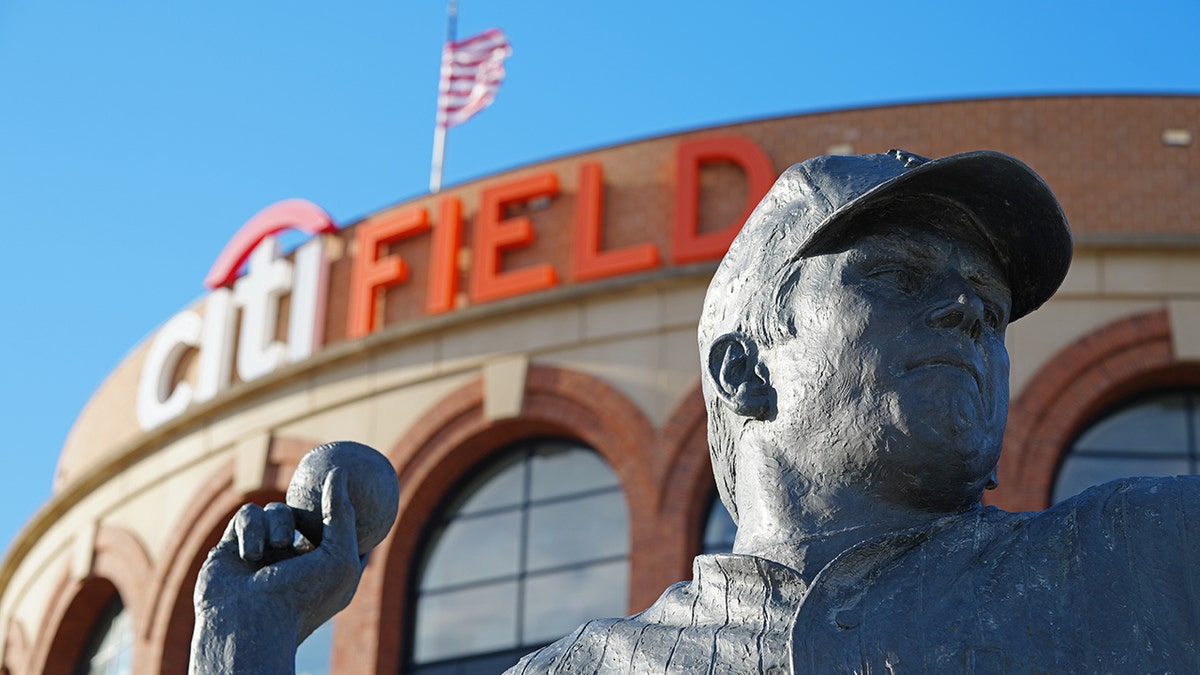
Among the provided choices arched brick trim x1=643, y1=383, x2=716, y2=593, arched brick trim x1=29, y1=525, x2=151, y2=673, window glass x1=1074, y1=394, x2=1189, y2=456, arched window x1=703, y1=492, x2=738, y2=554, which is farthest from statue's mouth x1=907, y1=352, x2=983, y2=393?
arched brick trim x1=29, y1=525, x2=151, y2=673

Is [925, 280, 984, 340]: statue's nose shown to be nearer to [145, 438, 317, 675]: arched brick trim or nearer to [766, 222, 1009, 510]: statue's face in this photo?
[766, 222, 1009, 510]: statue's face

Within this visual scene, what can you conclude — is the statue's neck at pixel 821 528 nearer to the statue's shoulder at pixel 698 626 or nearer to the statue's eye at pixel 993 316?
the statue's shoulder at pixel 698 626

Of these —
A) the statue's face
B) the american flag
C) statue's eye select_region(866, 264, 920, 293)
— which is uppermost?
the american flag

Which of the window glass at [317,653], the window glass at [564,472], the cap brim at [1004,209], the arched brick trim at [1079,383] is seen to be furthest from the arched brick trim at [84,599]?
the cap brim at [1004,209]

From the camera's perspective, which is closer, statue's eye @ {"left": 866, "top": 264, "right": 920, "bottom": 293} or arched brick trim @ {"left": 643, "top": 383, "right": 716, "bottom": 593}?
statue's eye @ {"left": 866, "top": 264, "right": 920, "bottom": 293}

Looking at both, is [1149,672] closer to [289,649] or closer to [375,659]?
[289,649]

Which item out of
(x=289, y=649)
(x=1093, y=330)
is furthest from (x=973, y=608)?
(x=1093, y=330)

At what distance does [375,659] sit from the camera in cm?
2262

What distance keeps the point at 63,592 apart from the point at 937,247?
81.1 feet

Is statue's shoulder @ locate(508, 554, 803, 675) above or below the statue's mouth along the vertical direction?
below

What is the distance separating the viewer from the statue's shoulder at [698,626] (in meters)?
3.17

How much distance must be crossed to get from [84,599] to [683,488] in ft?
28.5

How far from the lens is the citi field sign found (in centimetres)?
2322

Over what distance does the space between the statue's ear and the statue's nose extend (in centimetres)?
29
